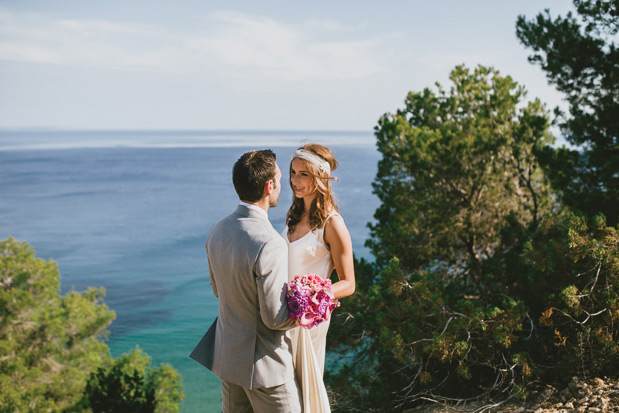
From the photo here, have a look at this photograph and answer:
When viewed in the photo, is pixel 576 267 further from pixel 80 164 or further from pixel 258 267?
pixel 80 164

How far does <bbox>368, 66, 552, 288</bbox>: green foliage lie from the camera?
12.8 metres

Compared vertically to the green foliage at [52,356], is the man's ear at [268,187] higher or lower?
higher

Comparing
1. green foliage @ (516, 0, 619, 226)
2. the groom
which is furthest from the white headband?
green foliage @ (516, 0, 619, 226)

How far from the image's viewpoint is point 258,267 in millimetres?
2650

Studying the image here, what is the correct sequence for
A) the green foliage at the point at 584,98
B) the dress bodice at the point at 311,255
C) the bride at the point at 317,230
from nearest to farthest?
the bride at the point at 317,230 → the dress bodice at the point at 311,255 → the green foliage at the point at 584,98

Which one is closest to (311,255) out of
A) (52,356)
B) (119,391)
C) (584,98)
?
(584,98)

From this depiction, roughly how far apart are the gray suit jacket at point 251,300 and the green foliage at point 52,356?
41.0 feet

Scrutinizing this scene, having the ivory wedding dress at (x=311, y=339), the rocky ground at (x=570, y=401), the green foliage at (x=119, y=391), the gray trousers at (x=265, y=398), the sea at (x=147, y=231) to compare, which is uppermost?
the ivory wedding dress at (x=311, y=339)

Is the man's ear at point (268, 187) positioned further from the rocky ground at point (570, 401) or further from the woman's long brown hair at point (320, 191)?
the rocky ground at point (570, 401)

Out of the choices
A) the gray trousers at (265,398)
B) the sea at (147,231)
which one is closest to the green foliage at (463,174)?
the sea at (147,231)

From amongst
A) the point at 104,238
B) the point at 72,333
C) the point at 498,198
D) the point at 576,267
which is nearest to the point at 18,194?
the point at 104,238

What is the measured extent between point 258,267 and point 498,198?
11984 millimetres

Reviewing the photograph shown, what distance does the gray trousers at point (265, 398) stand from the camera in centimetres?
289

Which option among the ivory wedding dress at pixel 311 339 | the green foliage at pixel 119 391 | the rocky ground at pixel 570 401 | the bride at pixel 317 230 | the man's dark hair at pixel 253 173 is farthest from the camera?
the green foliage at pixel 119 391
